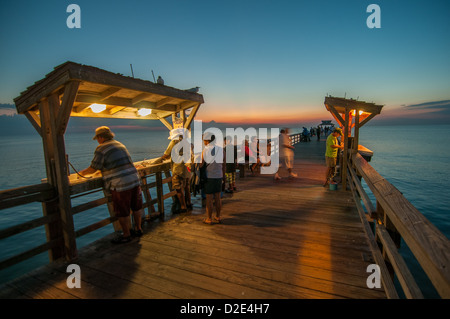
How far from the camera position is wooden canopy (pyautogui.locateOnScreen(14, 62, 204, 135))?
2.95 meters

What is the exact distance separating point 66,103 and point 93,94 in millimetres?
1075

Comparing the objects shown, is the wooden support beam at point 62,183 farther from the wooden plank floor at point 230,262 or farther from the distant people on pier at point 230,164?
the distant people on pier at point 230,164

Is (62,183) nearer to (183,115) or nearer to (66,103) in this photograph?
(66,103)

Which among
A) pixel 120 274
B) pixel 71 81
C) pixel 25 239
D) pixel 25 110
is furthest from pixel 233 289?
pixel 25 239

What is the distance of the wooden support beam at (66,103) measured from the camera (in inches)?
116

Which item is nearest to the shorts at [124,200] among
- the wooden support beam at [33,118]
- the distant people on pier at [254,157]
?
the wooden support beam at [33,118]

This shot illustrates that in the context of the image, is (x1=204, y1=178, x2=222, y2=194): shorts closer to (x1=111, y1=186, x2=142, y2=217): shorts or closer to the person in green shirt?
(x1=111, y1=186, x2=142, y2=217): shorts

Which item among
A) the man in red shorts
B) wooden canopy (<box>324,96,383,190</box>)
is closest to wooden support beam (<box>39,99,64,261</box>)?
the man in red shorts

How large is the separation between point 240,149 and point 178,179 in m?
4.41

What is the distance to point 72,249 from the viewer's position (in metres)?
3.35

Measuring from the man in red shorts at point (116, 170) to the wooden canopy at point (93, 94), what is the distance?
57cm
